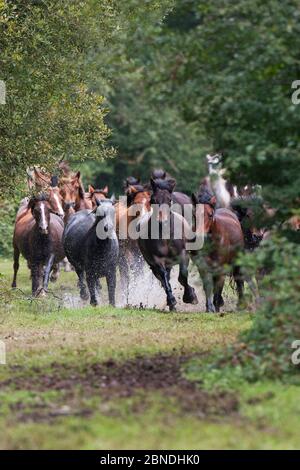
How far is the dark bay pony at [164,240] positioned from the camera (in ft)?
67.7

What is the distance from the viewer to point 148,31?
40.8ft

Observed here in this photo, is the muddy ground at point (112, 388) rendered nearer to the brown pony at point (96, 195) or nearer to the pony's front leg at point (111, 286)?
the pony's front leg at point (111, 286)

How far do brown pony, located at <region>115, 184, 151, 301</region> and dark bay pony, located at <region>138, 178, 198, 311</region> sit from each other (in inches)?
82.4

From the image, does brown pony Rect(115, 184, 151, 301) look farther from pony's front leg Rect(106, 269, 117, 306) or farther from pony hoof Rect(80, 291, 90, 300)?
pony's front leg Rect(106, 269, 117, 306)

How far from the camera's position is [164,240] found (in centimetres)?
2120

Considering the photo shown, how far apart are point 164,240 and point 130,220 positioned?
3.53m

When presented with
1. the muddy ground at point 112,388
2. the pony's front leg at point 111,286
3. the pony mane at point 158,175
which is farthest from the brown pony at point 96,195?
the muddy ground at point 112,388

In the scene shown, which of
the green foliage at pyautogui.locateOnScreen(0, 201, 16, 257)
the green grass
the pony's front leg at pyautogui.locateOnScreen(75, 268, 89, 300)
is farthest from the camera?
the green foliage at pyautogui.locateOnScreen(0, 201, 16, 257)

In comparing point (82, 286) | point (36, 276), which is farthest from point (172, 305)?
point (36, 276)

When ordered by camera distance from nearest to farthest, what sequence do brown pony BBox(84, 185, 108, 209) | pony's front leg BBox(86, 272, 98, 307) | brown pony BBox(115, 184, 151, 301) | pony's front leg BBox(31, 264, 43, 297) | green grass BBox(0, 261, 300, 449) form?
green grass BBox(0, 261, 300, 449), pony's front leg BBox(86, 272, 98, 307), brown pony BBox(84, 185, 108, 209), pony's front leg BBox(31, 264, 43, 297), brown pony BBox(115, 184, 151, 301)

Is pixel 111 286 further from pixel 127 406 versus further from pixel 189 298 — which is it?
pixel 127 406

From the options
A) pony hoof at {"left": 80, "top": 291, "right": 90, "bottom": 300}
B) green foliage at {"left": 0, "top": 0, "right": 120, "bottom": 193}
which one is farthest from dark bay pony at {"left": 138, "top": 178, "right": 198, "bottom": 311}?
pony hoof at {"left": 80, "top": 291, "right": 90, "bottom": 300}

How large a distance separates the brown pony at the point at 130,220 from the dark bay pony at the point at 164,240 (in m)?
2.09

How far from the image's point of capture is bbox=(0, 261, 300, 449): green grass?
883 centimetres
